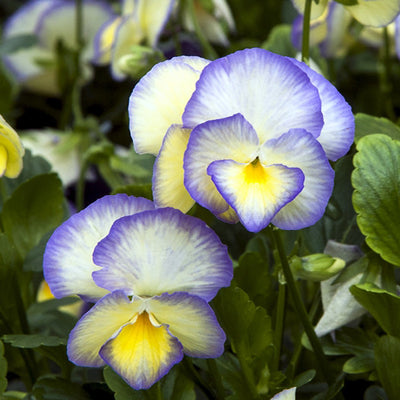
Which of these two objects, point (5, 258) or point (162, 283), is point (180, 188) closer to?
point (162, 283)

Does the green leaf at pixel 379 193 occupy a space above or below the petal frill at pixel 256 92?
below

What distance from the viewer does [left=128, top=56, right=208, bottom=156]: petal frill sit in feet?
1.36

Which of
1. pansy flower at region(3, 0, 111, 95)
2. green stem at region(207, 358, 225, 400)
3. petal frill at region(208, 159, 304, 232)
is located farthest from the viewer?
pansy flower at region(3, 0, 111, 95)

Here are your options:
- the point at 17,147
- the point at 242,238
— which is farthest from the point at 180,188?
the point at 242,238

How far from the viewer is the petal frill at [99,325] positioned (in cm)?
40

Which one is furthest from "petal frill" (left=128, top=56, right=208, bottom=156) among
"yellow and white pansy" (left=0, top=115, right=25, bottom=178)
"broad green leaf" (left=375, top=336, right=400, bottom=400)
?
"broad green leaf" (left=375, top=336, right=400, bottom=400)

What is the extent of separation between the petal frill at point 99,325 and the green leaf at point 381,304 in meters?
0.16

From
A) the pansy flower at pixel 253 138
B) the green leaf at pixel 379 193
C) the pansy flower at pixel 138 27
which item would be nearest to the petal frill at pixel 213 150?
the pansy flower at pixel 253 138

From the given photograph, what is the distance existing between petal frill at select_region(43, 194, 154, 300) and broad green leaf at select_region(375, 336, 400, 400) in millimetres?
198

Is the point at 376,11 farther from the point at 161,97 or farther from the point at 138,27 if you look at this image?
the point at 138,27

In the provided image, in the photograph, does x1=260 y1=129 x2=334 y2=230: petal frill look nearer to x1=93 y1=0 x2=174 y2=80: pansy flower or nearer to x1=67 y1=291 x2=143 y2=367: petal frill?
x1=67 y1=291 x2=143 y2=367: petal frill

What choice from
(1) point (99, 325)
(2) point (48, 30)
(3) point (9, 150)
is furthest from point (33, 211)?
(2) point (48, 30)

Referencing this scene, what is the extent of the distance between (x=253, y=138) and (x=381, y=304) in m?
0.17

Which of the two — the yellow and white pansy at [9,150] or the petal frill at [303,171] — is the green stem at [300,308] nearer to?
the petal frill at [303,171]
